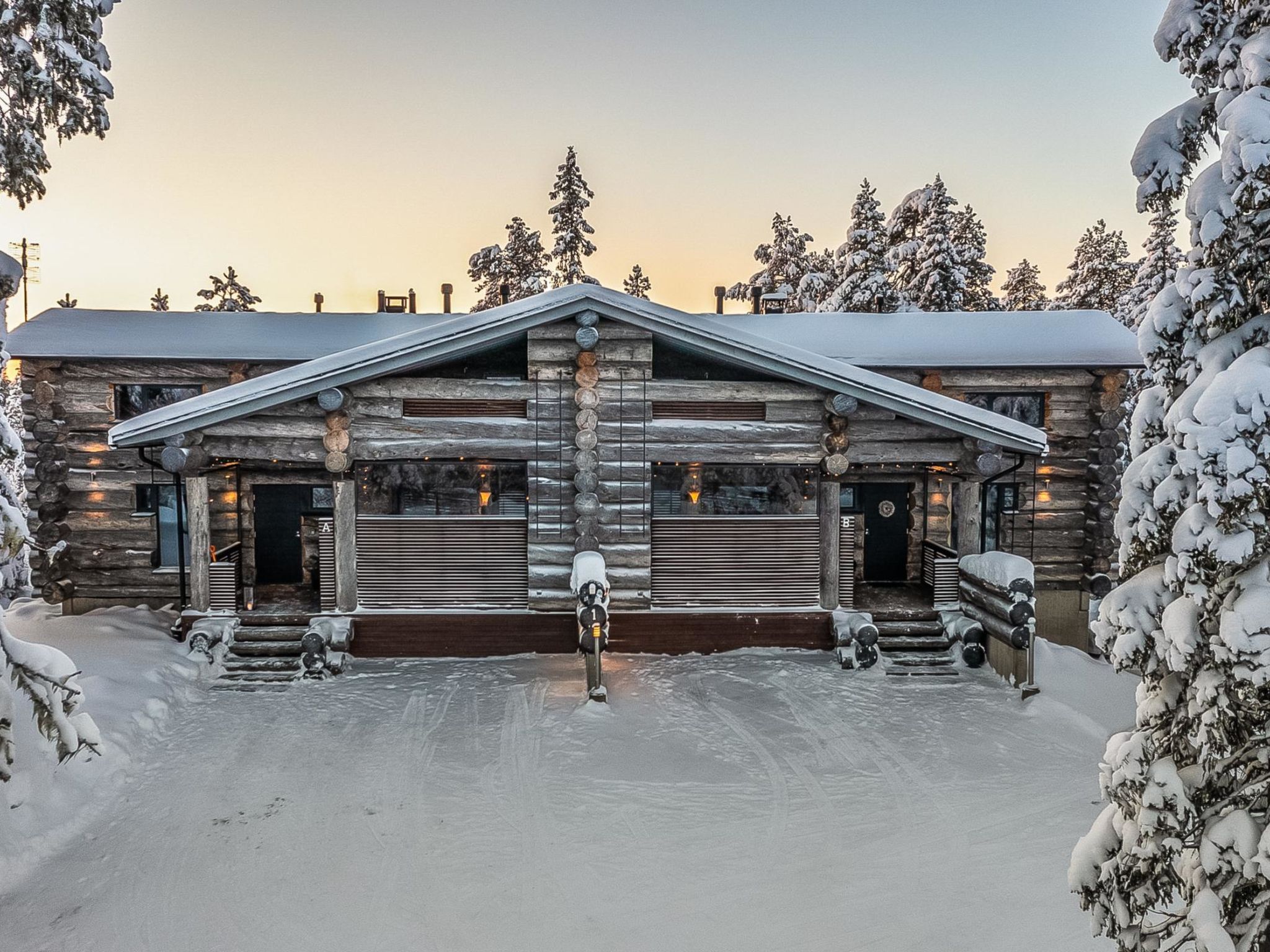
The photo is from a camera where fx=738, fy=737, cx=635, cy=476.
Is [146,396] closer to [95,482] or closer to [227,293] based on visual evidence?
[95,482]

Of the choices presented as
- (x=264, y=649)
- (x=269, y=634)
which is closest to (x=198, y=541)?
(x=269, y=634)

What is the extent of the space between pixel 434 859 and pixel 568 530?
271 inches

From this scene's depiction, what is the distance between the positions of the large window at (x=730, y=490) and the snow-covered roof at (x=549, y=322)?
2.12 metres

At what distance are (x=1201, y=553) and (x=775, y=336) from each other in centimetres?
1472

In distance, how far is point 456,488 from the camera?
14.3 meters

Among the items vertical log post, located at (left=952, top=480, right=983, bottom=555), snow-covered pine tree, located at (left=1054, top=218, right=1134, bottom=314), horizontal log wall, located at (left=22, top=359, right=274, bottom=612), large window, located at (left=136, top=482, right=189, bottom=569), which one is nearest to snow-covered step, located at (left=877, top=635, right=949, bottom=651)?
vertical log post, located at (left=952, top=480, right=983, bottom=555)

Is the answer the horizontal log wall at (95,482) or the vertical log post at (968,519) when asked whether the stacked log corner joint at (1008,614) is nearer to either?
the vertical log post at (968,519)

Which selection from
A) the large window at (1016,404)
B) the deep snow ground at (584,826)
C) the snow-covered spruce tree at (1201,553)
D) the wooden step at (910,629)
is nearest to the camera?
the snow-covered spruce tree at (1201,553)

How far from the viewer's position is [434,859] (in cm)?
714

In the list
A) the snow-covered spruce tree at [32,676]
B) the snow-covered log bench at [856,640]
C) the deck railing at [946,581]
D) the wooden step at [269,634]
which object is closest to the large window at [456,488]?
the wooden step at [269,634]

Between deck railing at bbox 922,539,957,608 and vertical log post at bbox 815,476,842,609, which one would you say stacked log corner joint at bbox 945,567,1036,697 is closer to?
deck railing at bbox 922,539,957,608

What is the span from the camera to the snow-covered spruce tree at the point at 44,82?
1006 centimetres

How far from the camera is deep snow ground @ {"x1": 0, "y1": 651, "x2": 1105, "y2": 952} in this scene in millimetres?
6227

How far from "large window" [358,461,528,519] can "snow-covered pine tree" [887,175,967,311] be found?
20824mm
